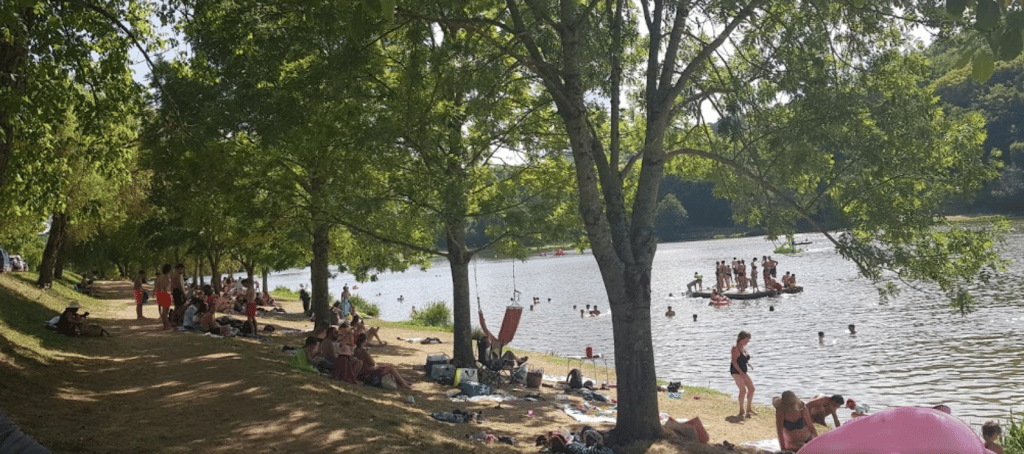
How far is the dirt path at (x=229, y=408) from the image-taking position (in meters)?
8.48

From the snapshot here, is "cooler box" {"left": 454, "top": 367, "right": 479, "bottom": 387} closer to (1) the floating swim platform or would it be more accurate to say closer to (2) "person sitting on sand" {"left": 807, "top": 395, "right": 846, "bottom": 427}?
(2) "person sitting on sand" {"left": 807, "top": 395, "right": 846, "bottom": 427}

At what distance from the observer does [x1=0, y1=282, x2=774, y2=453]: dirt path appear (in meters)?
8.48

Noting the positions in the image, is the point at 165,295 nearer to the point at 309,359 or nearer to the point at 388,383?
the point at 309,359

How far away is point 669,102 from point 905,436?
7475 mm

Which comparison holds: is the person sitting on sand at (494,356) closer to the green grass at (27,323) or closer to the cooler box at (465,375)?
the cooler box at (465,375)

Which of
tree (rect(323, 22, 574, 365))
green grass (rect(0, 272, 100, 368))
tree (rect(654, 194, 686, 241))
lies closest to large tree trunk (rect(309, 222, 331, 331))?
tree (rect(323, 22, 574, 365))

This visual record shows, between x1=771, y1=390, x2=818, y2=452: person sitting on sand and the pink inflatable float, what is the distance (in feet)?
22.5

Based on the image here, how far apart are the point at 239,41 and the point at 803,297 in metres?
32.1

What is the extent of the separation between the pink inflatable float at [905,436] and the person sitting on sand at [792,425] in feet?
22.5

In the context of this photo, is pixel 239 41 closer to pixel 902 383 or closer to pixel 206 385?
pixel 206 385

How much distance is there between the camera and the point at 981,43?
3395 mm

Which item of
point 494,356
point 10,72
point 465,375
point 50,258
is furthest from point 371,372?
point 50,258

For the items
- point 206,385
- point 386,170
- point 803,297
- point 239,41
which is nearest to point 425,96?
point 386,170

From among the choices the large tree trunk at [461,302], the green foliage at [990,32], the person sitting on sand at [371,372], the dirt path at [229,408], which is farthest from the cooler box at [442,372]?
the green foliage at [990,32]
